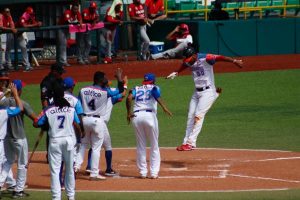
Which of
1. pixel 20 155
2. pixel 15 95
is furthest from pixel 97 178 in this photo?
pixel 15 95

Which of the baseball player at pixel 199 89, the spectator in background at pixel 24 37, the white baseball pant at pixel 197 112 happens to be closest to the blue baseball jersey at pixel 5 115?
the baseball player at pixel 199 89

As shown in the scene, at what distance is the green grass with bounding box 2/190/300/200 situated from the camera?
13734 millimetres

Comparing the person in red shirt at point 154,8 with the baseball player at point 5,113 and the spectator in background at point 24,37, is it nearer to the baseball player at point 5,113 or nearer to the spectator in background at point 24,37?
the spectator in background at point 24,37

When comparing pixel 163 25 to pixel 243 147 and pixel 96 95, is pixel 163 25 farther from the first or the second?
pixel 96 95

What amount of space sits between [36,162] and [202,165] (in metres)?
3.09

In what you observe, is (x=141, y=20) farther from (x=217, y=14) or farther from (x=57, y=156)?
(x=57, y=156)

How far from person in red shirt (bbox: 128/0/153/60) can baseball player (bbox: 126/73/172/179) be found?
1418cm

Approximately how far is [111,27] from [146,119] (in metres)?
14.7

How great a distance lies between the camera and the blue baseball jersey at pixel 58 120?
43.7 feet

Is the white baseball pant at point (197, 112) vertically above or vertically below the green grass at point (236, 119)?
above

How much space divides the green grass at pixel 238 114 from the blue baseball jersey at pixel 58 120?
635cm

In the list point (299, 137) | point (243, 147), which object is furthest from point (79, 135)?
point (299, 137)

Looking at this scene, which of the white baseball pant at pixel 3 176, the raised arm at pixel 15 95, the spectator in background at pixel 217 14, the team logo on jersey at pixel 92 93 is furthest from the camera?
the spectator in background at pixel 217 14

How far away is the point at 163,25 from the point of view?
3275 centimetres
